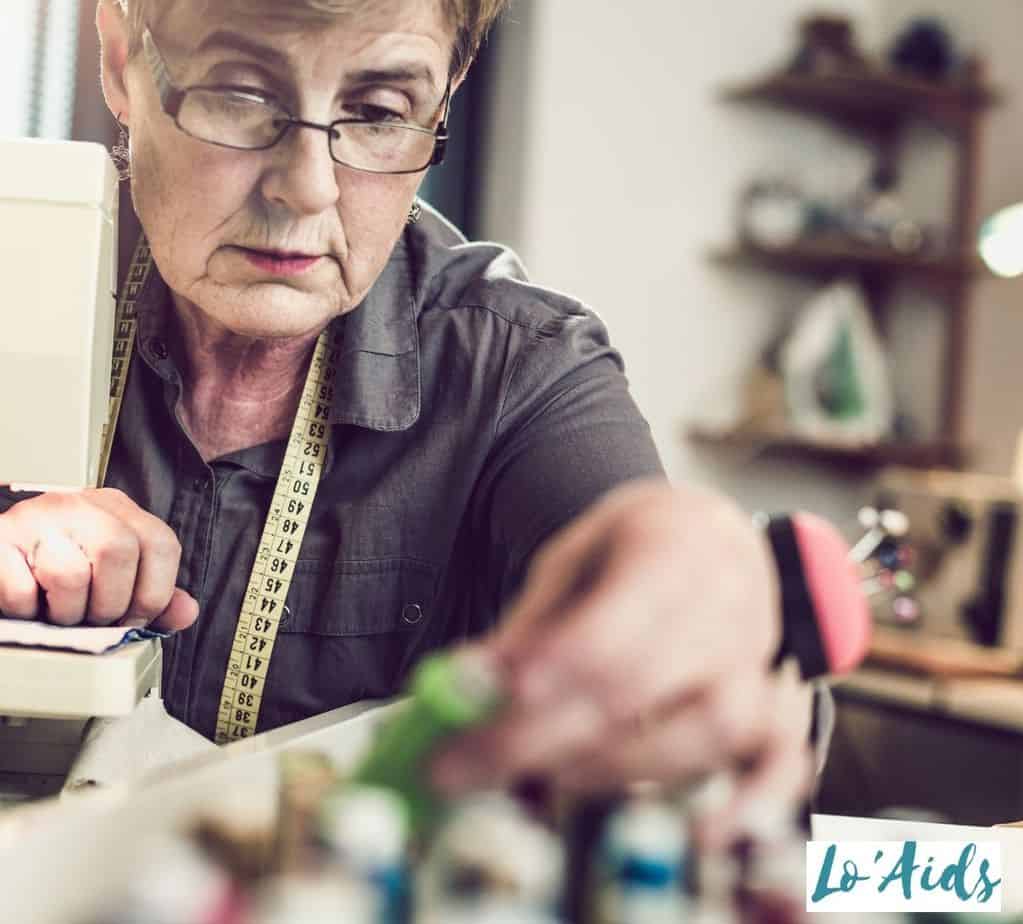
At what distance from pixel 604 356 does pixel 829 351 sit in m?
2.50

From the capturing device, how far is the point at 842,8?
12.8 ft

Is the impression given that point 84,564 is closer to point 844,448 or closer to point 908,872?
point 908,872

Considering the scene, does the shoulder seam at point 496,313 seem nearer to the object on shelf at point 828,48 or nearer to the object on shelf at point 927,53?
the object on shelf at point 828,48

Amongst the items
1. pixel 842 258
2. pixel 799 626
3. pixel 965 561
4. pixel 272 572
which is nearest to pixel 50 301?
pixel 272 572

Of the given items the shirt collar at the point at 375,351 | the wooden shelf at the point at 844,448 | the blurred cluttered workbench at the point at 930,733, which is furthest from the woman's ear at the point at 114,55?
the wooden shelf at the point at 844,448

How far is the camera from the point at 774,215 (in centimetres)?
367

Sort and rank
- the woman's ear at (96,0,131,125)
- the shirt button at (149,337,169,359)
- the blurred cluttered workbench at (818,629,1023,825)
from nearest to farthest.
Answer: the woman's ear at (96,0,131,125), the shirt button at (149,337,169,359), the blurred cluttered workbench at (818,629,1023,825)

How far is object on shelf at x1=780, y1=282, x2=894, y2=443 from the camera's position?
144 inches

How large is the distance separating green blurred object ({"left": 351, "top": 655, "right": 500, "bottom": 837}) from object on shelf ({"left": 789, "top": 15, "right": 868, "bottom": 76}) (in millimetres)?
3487

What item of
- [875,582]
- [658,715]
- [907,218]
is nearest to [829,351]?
[907,218]

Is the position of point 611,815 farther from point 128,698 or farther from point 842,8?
point 842,8

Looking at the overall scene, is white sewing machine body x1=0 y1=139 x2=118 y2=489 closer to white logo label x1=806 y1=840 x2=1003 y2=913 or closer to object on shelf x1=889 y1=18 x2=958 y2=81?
white logo label x1=806 y1=840 x2=1003 y2=913

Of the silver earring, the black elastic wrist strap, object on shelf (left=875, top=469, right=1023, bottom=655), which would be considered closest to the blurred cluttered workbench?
object on shelf (left=875, top=469, right=1023, bottom=655)

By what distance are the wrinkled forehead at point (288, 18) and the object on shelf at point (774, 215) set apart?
264 centimetres
